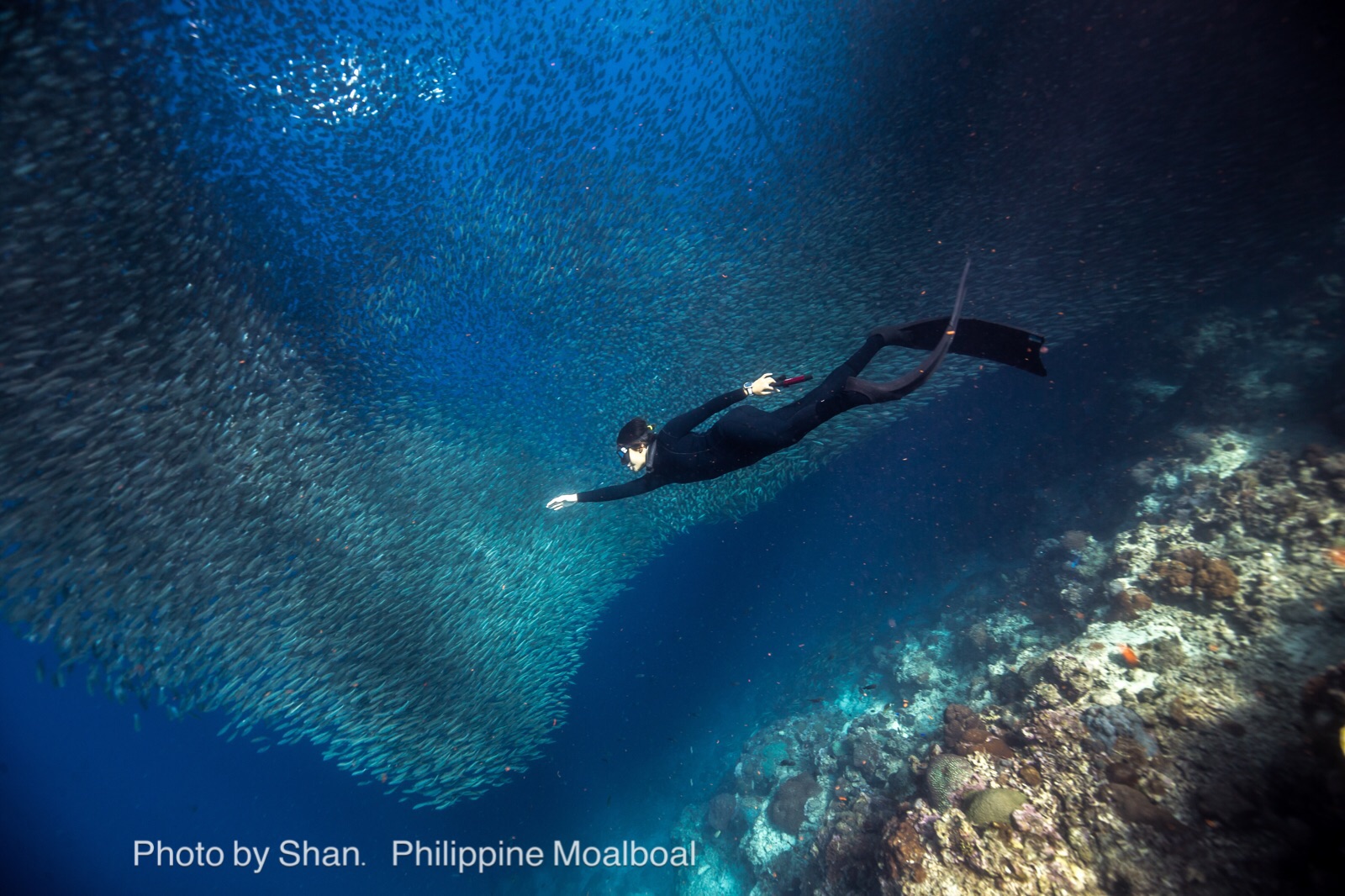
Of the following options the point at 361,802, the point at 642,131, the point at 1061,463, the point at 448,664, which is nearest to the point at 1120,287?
the point at 1061,463

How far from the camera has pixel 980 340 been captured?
5.35 metres

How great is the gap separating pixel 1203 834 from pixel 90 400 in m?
12.7

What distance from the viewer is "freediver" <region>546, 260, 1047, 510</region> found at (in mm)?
4590

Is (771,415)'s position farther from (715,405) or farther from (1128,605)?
(1128,605)

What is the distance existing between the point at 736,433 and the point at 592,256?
757 cm

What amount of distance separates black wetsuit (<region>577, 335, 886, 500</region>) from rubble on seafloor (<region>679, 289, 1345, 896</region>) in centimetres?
409

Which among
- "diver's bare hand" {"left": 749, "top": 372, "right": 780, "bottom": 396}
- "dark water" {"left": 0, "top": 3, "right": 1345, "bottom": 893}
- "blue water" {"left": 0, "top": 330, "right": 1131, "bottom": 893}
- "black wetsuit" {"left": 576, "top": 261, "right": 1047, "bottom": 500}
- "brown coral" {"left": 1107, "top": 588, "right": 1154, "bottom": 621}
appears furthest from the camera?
"blue water" {"left": 0, "top": 330, "right": 1131, "bottom": 893}

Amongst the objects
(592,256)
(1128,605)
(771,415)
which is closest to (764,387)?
(771,415)

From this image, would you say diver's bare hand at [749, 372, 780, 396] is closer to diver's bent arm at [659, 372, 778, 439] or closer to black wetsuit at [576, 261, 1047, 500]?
diver's bent arm at [659, 372, 778, 439]

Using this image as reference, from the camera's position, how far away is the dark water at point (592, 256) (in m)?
6.52

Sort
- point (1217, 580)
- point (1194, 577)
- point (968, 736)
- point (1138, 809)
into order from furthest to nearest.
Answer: point (1194, 577) → point (1217, 580) → point (968, 736) → point (1138, 809)

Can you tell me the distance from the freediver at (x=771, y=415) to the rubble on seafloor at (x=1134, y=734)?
3.83 meters

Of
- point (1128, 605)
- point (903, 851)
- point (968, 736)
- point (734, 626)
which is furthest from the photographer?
point (734, 626)

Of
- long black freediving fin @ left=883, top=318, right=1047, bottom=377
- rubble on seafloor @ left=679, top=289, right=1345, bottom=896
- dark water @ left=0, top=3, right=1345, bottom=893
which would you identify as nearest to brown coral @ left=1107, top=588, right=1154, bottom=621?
rubble on seafloor @ left=679, top=289, right=1345, bottom=896
